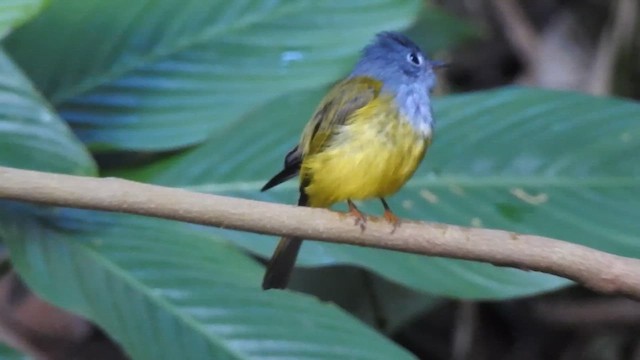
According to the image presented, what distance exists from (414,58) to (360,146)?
0.28 metres

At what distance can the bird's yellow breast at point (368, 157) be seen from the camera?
1357mm

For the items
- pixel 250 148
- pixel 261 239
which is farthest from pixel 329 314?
pixel 250 148

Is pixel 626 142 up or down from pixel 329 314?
up

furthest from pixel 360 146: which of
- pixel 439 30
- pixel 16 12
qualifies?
pixel 439 30

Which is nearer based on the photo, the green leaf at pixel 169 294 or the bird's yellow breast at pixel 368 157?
the bird's yellow breast at pixel 368 157

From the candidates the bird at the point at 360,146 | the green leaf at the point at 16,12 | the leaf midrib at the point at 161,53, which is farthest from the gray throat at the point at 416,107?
the green leaf at the point at 16,12

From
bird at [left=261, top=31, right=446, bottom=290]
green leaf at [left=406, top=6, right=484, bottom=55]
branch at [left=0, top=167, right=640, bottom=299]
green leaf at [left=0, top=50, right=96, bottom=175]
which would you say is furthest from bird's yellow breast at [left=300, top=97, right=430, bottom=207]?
green leaf at [left=406, top=6, right=484, bottom=55]

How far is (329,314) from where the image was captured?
156cm

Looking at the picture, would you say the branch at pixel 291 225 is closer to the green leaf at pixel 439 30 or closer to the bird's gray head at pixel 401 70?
the bird's gray head at pixel 401 70

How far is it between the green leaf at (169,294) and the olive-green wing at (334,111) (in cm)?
28

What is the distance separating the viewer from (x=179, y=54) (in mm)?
1796

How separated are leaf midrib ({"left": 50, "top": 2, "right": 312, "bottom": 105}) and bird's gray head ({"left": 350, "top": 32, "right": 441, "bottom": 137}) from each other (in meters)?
0.26

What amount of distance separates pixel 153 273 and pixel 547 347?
131 cm

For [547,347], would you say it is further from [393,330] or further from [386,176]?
[386,176]
